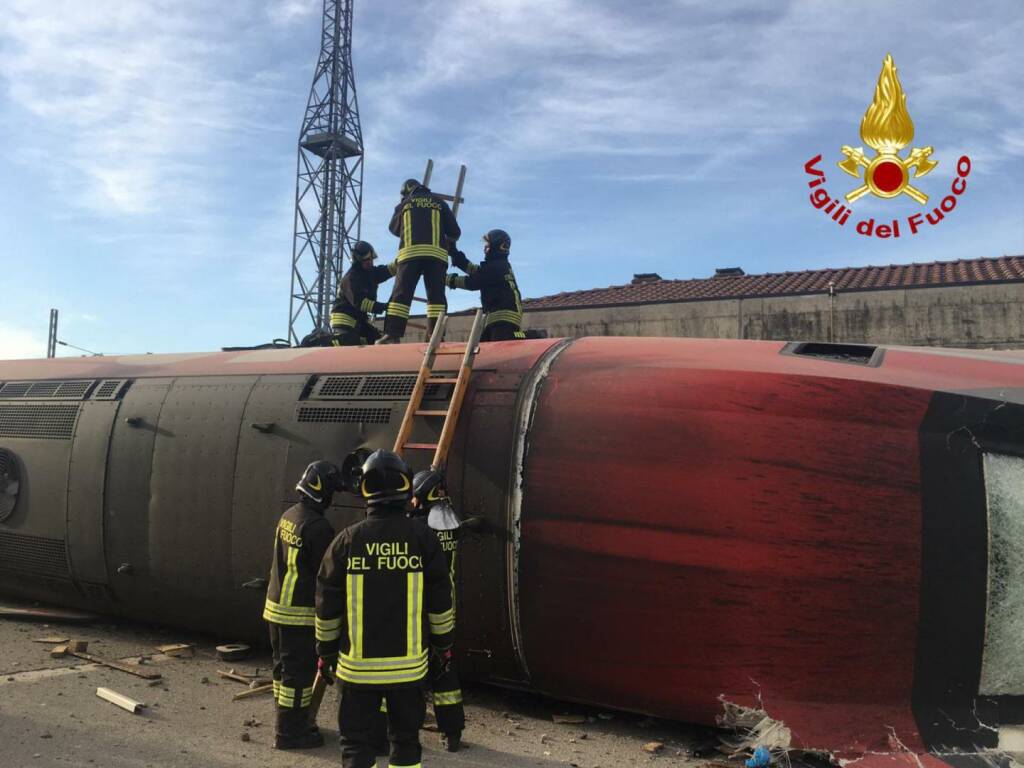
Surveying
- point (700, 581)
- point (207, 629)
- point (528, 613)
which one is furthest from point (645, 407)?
point (207, 629)

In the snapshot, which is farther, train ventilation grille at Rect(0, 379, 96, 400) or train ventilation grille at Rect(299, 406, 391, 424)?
train ventilation grille at Rect(0, 379, 96, 400)

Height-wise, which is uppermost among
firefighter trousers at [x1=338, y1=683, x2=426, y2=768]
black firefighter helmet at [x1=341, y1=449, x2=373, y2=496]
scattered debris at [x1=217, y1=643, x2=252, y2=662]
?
black firefighter helmet at [x1=341, y1=449, x2=373, y2=496]

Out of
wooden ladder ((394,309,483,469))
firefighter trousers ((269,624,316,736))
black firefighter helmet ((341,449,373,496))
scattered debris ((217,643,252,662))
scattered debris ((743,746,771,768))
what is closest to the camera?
scattered debris ((743,746,771,768))

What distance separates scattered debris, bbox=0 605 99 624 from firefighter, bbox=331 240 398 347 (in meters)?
3.59

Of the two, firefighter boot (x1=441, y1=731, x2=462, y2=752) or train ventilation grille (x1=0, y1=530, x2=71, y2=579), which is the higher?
train ventilation grille (x1=0, y1=530, x2=71, y2=579)

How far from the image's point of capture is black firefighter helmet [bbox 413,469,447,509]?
4.99 meters

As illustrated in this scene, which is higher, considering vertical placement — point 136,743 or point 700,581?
point 700,581

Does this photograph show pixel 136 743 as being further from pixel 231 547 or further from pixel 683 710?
pixel 683 710

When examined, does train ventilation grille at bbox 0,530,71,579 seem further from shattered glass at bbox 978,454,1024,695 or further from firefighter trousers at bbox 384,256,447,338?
shattered glass at bbox 978,454,1024,695

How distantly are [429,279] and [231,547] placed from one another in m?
3.36

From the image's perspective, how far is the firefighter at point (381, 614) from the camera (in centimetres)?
396

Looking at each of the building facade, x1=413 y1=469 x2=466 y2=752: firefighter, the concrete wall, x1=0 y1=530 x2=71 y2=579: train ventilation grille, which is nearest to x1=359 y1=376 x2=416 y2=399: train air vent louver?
x1=413 y1=469 x2=466 y2=752: firefighter

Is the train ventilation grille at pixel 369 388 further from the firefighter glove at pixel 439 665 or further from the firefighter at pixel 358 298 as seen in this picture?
the firefighter at pixel 358 298

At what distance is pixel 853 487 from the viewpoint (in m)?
4.75
